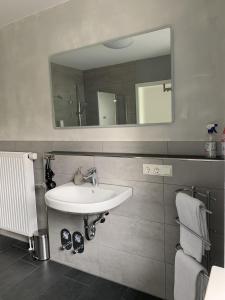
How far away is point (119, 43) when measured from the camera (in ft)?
6.28

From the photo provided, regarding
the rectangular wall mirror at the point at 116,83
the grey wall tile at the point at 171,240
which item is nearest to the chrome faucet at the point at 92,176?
the rectangular wall mirror at the point at 116,83

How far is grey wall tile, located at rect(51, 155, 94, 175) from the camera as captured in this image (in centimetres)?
208

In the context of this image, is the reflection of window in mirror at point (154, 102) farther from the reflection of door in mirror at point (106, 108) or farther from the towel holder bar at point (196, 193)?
the towel holder bar at point (196, 193)

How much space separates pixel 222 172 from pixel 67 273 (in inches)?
64.5

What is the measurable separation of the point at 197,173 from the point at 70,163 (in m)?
1.09

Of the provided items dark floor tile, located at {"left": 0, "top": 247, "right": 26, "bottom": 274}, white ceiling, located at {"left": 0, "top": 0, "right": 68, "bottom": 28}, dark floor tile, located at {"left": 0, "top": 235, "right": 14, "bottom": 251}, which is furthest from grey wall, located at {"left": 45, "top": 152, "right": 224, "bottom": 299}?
white ceiling, located at {"left": 0, "top": 0, "right": 68, "bottom": 28}

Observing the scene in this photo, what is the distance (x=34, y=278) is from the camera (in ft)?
7.17

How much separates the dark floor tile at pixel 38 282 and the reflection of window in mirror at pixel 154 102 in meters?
1.56

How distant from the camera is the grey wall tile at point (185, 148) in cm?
166

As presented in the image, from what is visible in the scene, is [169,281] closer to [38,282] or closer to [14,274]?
[38,282]

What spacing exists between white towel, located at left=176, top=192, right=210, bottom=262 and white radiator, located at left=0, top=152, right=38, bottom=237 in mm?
1595

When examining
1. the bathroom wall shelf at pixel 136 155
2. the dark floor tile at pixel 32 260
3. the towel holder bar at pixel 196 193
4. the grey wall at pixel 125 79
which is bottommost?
the dark floor tile at pixel 32 260

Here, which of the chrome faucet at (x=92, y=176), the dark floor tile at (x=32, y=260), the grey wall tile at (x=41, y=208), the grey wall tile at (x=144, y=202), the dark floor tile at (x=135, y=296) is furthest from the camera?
the grey wall tile at (x=41, y=208)

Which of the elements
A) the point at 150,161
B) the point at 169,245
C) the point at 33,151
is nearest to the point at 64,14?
the point at 33,151
